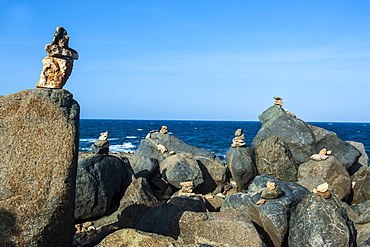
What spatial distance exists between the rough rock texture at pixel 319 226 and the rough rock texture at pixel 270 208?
9.9 inches

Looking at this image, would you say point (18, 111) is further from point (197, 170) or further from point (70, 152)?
point (197, 170)

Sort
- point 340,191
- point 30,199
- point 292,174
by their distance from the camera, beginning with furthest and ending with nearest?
1. point 292,174
2. point 340,191
3. point 30,199

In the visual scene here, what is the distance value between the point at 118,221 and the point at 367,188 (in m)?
8.55

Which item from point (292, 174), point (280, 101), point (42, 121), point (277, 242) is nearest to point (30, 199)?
point (42, 121)

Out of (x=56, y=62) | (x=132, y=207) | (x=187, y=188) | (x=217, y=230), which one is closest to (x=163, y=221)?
(x=217, y=230)

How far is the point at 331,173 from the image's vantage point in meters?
12.0

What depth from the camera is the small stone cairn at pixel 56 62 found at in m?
5.91

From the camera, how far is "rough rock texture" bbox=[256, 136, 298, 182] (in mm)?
12594

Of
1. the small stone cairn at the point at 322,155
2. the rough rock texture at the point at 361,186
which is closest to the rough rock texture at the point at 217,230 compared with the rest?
the small stone cairn at the point at 322,155

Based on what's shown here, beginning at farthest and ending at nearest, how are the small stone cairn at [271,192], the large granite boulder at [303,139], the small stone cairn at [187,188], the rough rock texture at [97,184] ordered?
the large granite boulder at [303,139], the small stone cairn at [187,188], the rough rock texture at [97,184], the small stone cairn at [271,192]

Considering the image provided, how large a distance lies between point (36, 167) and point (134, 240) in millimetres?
1846

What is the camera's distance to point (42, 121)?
215 inches

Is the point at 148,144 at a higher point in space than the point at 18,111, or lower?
lower

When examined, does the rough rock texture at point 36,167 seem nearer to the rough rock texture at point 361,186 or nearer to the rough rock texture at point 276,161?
the rough rock texture at point 276,161
